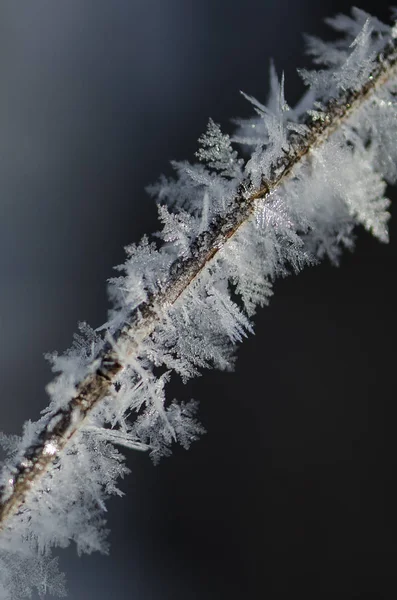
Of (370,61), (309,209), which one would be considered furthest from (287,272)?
(370,61)

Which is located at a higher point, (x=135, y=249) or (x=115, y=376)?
(x=135, y=249)

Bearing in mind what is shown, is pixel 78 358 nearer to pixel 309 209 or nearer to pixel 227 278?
pixel 227 278

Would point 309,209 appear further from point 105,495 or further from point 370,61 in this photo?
point 105,495

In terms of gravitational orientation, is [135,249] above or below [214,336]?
above

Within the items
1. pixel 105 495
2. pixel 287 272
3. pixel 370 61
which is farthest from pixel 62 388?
pixel 370 61

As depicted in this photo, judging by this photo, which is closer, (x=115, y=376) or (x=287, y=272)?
(x=115, y=376)
